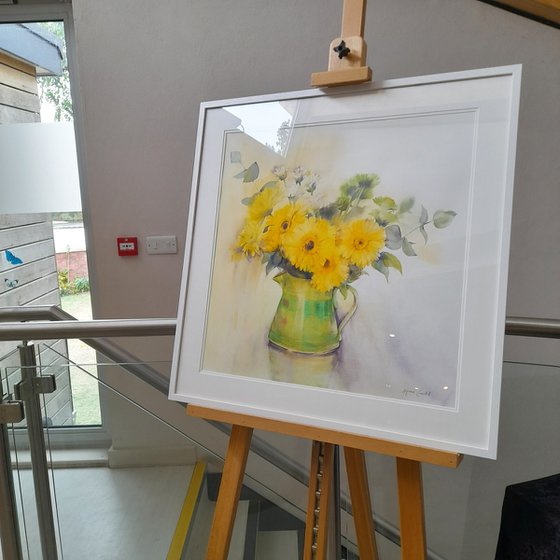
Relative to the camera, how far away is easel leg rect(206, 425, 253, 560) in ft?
3.18

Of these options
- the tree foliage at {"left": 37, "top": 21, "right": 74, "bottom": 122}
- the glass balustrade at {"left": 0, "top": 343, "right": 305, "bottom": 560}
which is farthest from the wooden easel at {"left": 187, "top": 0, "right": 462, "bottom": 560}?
the tree foliage at {"left": 37, "top": 21, "right": 74, "bottom": 122}

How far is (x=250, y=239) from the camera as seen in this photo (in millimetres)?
992

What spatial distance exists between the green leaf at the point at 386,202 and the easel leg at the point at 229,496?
0.56 metres

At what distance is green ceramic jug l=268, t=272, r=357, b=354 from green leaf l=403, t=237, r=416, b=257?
0.41ft

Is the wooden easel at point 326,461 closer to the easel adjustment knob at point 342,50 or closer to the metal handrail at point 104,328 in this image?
the easel adjustment knob at point 342,50

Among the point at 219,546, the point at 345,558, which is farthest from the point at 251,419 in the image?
the point at 345,558

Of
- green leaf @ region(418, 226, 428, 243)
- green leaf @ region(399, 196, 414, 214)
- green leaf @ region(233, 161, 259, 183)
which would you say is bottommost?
green leaf @ region(418, 226, 428, 243)

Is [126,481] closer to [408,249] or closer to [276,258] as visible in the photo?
[276,258]

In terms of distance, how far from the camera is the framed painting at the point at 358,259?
0.78 m

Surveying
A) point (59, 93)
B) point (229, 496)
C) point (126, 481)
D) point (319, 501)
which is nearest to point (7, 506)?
point (126, 481)

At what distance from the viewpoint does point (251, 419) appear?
93cm

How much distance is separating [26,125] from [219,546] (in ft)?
6.91

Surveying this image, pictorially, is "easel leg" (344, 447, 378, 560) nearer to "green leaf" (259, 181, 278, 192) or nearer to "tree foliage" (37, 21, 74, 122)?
"green leaf" (259, 181, 278, 192)
